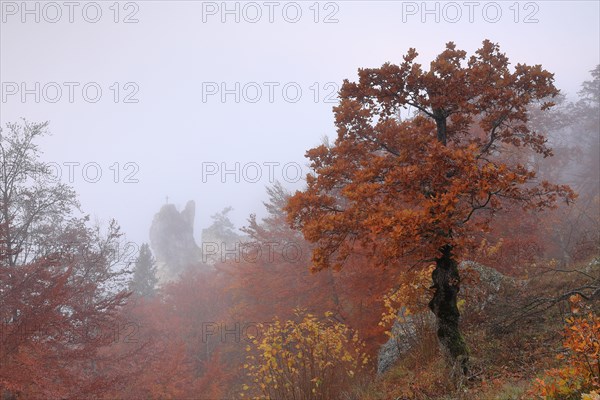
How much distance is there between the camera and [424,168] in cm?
579

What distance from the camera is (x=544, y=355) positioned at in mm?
6578

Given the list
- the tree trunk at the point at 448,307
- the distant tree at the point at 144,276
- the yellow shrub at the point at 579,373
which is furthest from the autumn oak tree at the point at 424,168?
the distant tree at the point at 144,276

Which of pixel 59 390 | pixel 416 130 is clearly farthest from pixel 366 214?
pixel 59 390

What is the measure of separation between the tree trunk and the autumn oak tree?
0.02 m

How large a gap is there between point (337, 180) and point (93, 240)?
655 inches

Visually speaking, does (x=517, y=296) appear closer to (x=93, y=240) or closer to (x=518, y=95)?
(x=518, y=95)

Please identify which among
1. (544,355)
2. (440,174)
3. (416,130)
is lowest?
(544,355)

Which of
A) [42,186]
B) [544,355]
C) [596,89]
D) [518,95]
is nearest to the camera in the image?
[544,355]

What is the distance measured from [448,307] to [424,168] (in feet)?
10.2

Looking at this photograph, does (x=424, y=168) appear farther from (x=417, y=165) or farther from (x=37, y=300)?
(x=37, y=300)

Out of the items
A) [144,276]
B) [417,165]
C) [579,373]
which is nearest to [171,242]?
[144,276]

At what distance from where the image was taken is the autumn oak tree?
5707 mm

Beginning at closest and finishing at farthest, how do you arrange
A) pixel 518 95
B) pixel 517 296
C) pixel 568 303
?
1. pixel 518 95
2. pixel 568 303
3. pixel 517 296

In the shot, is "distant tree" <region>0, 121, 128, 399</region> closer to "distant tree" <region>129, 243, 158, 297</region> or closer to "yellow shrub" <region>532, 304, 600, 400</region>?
"yellow shrub" <region>532, 304, 600, 400</region>
